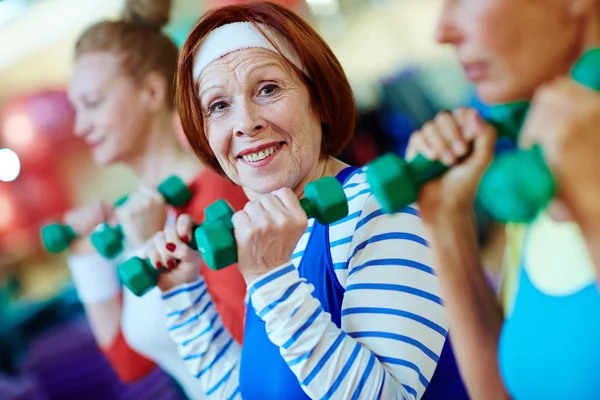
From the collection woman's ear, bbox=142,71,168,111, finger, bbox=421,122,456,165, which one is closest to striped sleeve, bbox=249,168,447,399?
finger, bbox=421,122,456,165

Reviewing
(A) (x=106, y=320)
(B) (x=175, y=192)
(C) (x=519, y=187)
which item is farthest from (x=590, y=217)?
(A) (x=106, y=320)

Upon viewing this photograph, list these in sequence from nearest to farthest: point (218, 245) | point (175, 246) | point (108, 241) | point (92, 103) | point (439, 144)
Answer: point (439, 144) → point (218, 245) → point (175, 246) → point (108, 241) → point (92, 103)

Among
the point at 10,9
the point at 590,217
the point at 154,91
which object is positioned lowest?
the point at 590,217

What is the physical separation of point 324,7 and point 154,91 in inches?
15.5

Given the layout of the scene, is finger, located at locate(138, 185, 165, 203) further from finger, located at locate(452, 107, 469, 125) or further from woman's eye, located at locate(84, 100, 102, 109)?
finger, located at locate(452, 107, 469, 125)

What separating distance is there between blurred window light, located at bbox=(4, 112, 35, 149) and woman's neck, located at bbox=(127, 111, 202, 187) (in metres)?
0.32

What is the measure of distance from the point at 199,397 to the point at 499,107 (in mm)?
761

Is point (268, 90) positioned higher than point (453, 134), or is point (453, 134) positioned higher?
point (268, 90)

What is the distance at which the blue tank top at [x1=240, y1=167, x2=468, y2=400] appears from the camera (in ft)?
2.46

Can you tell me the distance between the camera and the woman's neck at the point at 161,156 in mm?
1120

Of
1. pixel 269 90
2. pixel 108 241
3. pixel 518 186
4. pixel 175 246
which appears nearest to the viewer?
pixel 518 186

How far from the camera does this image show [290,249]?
744 millimetres

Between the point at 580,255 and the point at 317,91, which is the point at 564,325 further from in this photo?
the point at 317,91

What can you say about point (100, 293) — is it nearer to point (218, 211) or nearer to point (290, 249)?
point (218, 211)
